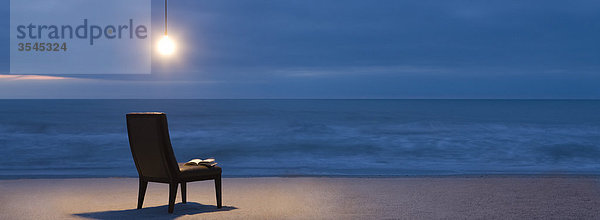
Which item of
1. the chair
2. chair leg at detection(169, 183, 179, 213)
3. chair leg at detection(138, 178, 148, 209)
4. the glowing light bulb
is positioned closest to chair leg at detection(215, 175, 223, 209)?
the chair

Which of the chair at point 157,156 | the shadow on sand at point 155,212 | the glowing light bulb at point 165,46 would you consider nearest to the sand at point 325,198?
the shadow on sand at point 155,212

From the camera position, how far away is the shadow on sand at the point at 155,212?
3965mm

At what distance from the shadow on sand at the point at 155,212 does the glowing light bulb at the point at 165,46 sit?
3.92ft

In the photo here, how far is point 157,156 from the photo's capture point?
3906mm

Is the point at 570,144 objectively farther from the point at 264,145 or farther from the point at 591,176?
the point at 591,176

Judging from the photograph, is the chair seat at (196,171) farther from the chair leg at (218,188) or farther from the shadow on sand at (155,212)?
the shadow on sand at (155,212)

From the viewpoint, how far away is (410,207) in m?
4.36

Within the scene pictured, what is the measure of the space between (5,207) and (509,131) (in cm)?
1913

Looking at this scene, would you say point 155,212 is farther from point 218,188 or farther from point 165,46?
point 165,46

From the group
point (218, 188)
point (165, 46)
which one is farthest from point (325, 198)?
point (165, 46)

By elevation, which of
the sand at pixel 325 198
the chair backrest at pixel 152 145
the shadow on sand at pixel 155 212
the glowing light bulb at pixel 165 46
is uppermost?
the glowing light bulb at pixel 165 46

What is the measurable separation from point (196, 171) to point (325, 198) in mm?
1302

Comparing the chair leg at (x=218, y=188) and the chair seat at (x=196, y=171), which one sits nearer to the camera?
the chair seat at (x=196, y=171)

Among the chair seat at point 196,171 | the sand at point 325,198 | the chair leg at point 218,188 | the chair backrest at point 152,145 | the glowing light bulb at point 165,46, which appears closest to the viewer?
the chair backrest at point 152,145
